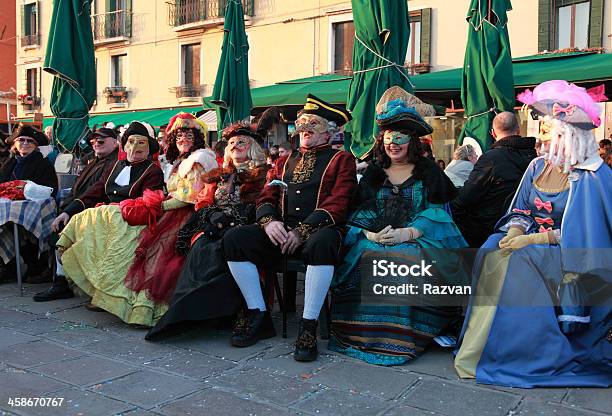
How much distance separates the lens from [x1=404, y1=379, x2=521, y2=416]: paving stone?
311 centimetres

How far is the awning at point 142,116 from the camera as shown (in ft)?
65.3

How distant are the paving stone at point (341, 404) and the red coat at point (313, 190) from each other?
1.22 metres

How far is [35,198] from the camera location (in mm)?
5957

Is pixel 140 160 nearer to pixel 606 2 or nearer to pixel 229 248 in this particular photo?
pixel 229 248

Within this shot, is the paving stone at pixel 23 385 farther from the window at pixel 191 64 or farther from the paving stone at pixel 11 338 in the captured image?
the window at pixel 191 64

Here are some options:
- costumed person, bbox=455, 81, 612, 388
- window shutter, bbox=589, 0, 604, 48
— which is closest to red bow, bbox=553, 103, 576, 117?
costumed person, bbox=455, 81, 612, 388

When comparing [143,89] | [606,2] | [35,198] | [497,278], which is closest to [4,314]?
[35,198]

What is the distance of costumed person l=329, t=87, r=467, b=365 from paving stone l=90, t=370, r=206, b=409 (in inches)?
41.9

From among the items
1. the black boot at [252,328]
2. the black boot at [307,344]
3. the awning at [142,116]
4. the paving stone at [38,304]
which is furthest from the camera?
the awning at [142,116]

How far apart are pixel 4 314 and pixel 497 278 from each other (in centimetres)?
374

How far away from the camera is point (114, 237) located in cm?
487

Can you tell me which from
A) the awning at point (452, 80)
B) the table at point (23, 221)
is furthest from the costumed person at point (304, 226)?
the awning at point (452, 80)

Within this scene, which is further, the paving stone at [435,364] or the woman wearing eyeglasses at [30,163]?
the woman wearing eyeglasses at [30,163]

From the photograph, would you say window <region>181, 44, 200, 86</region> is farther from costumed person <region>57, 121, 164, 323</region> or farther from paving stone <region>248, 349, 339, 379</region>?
paving stone <region>248, 349, 339, 379</region>
